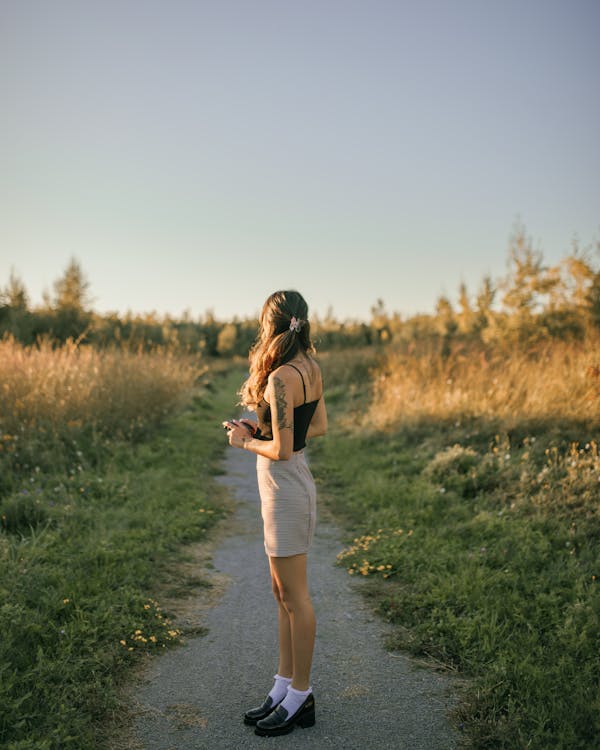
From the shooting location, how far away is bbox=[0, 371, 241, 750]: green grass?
3.16m

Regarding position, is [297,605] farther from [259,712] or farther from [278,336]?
[278,336]

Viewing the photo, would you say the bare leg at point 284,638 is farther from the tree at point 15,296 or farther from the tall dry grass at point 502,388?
the tree at point 15,296

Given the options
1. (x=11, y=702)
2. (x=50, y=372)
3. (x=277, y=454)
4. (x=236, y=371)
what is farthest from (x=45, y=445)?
(x=236, y=371)

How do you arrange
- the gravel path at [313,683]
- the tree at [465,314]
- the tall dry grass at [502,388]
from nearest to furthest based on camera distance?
the gravel path at [313,683]
the tall dry grass at [502,388]
the tree at [465,314]

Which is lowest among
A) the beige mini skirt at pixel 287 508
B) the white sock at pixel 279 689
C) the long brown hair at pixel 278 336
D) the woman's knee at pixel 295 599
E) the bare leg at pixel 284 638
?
the white sock at pixel 279 689

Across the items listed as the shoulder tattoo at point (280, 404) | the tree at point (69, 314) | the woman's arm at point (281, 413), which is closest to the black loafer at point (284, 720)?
the woman's arm at point (281, 413)

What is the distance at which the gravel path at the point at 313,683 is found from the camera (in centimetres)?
307

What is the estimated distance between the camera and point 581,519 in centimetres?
561

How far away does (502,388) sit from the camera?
9.55 m

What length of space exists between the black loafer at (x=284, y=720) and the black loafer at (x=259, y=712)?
4 centimetres

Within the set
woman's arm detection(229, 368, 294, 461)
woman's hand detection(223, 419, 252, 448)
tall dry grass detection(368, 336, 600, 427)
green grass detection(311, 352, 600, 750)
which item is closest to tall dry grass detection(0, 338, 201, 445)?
green grass detection(311, 352, 600, 750)

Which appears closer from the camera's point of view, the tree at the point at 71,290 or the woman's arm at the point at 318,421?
the woman's arm at the point at 318,421

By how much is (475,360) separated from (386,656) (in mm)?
A: 8988

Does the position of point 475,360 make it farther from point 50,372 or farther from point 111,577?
point 111,577
